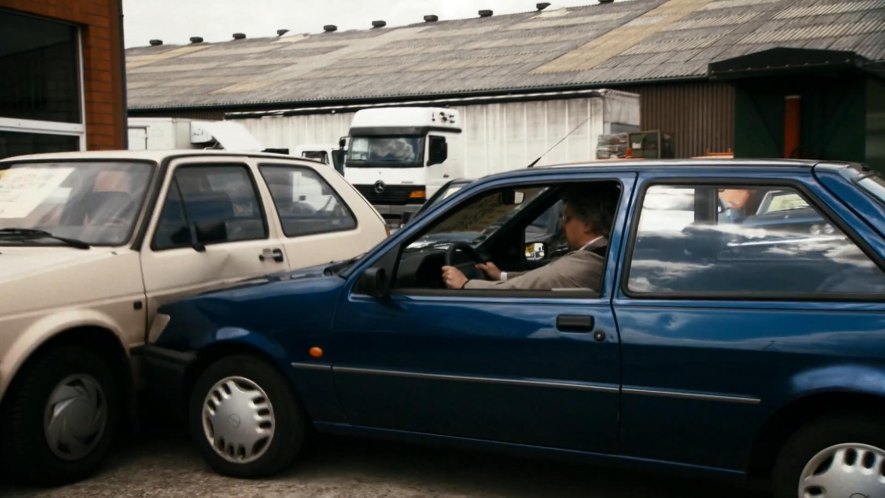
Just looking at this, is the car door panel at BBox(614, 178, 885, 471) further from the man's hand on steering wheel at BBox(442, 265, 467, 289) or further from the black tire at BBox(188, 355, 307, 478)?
the black tire at BBox(188, 355, 307, 478)

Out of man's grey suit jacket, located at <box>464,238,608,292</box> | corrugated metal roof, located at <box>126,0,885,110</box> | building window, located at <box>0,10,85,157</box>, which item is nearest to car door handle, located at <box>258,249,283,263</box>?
man's grey suit jacket, located at <box>464,238,608,292</box>

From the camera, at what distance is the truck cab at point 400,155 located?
22703 mm

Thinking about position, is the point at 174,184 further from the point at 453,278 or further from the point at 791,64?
the point at 791,64

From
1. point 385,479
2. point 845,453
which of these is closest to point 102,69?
point 385,479

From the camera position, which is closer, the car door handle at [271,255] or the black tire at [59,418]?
the black tire at [59,418]

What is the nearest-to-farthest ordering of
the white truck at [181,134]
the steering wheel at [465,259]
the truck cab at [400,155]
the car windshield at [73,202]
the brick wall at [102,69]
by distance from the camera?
the steering wheel at [465,259], the car windshield at [73,202], the brick wall at [102,69], the truck cab at [400,155], the white truck at [181,134]

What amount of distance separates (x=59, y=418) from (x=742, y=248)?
3126mm

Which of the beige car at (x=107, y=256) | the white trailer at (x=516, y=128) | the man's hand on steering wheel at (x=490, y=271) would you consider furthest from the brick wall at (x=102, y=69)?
the white trailer at (x=516, y=128)

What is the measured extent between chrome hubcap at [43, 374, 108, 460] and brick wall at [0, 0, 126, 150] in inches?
240

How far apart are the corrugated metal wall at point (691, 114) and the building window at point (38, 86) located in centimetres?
2459

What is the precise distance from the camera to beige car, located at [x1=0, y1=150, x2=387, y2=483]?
4.51 meters

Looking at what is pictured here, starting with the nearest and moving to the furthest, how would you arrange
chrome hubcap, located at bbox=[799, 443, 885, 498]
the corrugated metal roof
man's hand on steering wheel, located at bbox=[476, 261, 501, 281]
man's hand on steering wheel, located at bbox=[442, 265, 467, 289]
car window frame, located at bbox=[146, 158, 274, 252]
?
chrome hubcap, located at bbox=[799, 443, 885, 498]
man's hand on steering wheel, located at bbox=[442, 265, 467, 289]
man's hand on steering wheel, located at bbox=[476, 261, 501, 281]
car window frame, located at bbox=[146, 158, 274, 252]
the corrugated metal roof

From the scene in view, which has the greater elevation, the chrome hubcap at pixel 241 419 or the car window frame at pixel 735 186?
the car window frame at pixel 735 186

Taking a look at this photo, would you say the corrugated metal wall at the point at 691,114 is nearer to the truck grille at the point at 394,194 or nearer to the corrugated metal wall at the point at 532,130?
the corrugated metal wall at the point at 532,130
